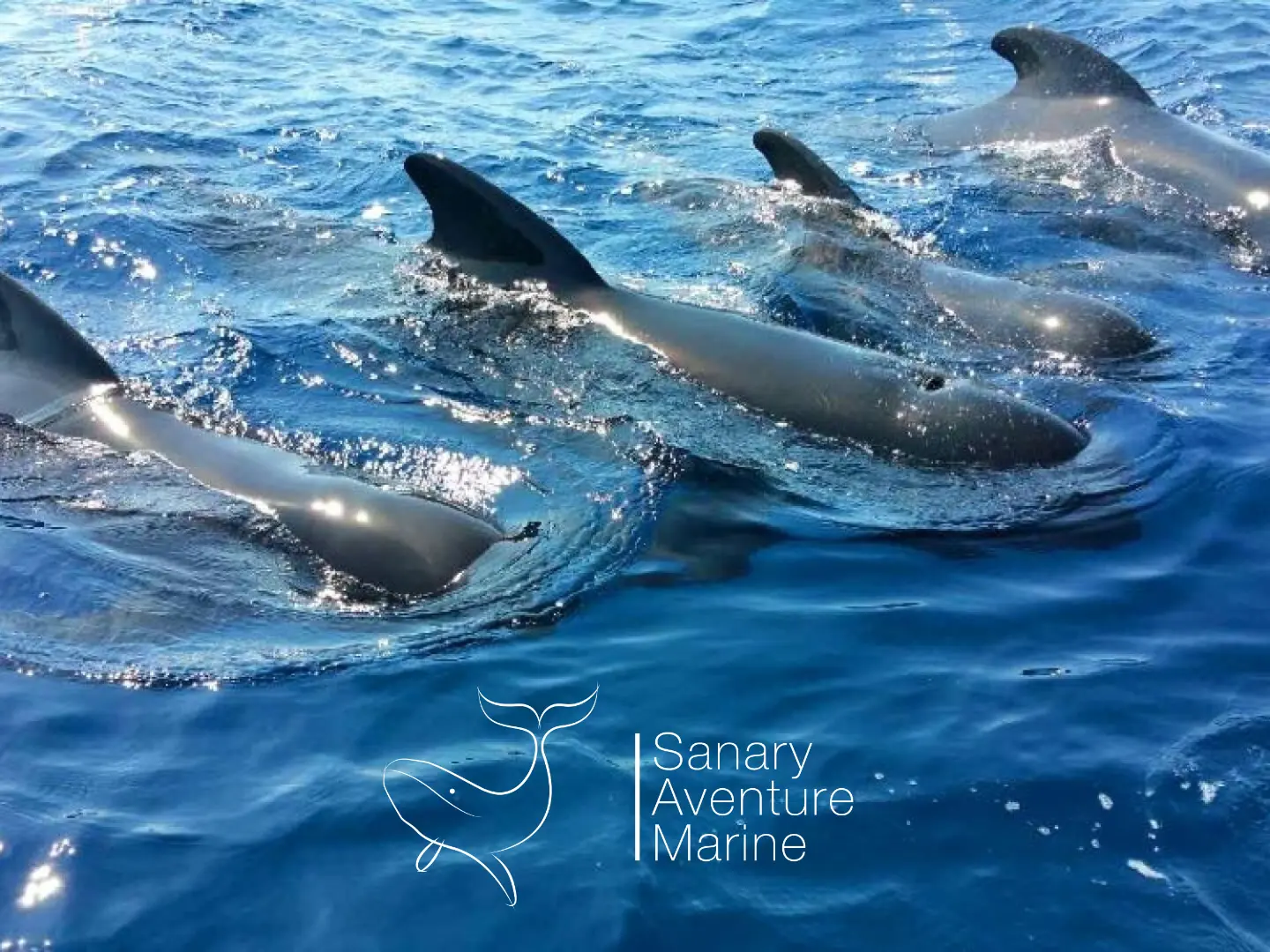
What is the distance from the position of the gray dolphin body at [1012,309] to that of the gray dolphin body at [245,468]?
4.79 metres

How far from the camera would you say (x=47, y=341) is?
31.2 feet

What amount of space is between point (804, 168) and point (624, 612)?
7.17 m

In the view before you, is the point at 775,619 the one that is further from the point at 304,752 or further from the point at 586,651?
the point at 304,752

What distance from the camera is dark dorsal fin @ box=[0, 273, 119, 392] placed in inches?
372

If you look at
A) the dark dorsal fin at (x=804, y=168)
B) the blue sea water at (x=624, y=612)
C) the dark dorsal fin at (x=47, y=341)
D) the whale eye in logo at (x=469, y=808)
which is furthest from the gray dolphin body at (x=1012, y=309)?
the dark dorsal fin at (x=47, y=341)

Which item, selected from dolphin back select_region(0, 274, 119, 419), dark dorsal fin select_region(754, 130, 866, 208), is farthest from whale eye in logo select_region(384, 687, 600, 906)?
dark dorsal fin select_region(754, 130, 866, 208)

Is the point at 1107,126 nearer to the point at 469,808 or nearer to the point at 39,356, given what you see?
the point at 39,356

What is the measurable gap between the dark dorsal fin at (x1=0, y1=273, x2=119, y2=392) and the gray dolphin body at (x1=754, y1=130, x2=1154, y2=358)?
6.02 meters

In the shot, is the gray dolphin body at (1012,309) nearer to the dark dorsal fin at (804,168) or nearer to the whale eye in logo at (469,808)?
the dark dorsal fin at (804,168)

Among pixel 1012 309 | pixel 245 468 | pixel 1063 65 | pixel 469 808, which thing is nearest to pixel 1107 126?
pixel 1063 65

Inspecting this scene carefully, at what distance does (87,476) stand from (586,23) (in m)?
16.5

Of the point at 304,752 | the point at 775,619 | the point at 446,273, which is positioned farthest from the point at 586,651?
the point at 446,273

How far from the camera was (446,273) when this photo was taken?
37.8ft

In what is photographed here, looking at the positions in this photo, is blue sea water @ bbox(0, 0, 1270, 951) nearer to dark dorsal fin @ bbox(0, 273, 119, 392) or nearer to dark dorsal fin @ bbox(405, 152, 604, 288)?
dark dorsal fin @ bbox(405, 152, 604, 288)
